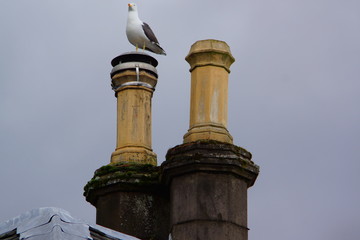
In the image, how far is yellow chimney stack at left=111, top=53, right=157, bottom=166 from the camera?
1020 centimetres

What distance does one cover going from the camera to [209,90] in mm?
9656

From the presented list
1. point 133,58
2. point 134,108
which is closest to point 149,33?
point 133,58

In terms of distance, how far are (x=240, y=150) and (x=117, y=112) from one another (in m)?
1.53

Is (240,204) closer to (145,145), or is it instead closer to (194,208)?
(194,208)

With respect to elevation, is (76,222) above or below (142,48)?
below

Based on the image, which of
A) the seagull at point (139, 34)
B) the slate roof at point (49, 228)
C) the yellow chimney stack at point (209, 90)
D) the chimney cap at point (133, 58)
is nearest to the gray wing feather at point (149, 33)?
the seagull at point (139, 34)

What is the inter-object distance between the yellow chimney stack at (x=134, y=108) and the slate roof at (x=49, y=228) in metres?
3.30

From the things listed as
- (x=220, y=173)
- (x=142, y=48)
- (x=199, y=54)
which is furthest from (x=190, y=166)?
(x=142, y=48)

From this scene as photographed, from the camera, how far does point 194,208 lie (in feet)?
29.8

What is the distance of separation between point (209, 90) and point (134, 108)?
2.94 ft

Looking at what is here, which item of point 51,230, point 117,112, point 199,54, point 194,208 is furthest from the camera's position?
point 117,112

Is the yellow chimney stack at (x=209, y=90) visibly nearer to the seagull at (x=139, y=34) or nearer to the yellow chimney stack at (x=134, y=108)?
the yellow chimney stack at (x=134, y=108)

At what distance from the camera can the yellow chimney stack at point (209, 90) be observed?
9.56 m

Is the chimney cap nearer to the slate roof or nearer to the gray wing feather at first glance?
the gray wing feather
